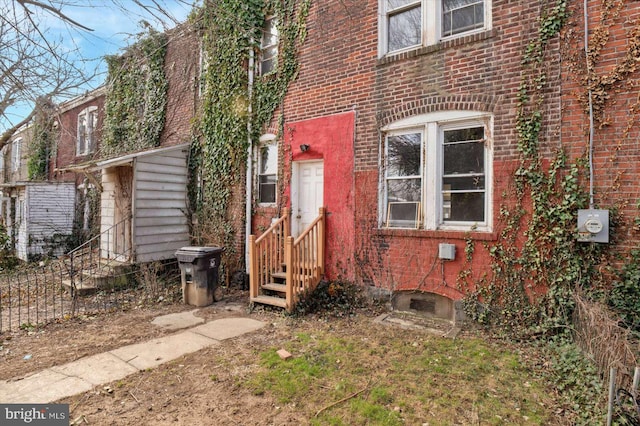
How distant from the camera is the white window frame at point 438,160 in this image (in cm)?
540

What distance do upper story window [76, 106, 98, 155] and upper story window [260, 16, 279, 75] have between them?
9102 mm

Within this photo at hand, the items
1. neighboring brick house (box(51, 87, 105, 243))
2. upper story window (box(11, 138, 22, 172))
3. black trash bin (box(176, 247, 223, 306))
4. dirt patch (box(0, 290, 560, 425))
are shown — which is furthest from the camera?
upper story window (box(11, 138, 22, 172))

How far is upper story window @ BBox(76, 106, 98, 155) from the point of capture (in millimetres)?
14169

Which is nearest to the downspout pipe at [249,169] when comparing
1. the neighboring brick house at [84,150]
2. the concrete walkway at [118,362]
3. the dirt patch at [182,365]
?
the dirt patch at [182,365]

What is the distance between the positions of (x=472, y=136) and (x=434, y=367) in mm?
3495

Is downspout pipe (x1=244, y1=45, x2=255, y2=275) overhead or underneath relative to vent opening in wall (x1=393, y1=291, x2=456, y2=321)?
overhead

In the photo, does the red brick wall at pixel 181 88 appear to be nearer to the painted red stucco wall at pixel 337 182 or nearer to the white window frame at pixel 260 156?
the white window frame at pixel 260 156

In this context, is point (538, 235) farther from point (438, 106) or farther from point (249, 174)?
point (249, 174)

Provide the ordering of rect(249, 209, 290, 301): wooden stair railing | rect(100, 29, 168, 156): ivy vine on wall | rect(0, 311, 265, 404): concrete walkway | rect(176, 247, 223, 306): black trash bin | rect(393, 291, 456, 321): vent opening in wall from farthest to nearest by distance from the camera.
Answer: rect(100, 29, 168, 156): ivy vine on wall, rect(176, 247, 223, 306): black trash bin, rect(249, 209, 290, 301): wooden stair railing, rect(393, 291, 456, 321): vent opening in wall, rect(0, 311, 265, 404): concrete walkway

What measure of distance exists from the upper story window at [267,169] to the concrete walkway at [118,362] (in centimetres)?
319

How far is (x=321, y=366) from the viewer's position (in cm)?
414

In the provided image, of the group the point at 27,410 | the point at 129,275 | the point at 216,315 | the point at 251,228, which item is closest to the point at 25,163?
the point at 129,275

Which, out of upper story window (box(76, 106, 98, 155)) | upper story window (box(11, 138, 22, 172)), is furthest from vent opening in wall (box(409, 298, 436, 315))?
upper story window (box(11, 138, 22, 172))

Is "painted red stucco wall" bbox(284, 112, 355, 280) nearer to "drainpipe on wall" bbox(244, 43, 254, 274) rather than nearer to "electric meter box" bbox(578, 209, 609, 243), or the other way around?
"drainpipe on wall" bbox(244, 43, 254, 274)
